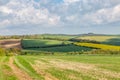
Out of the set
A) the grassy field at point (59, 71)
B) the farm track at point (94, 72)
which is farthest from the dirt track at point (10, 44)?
the farm track at point (94, 72)

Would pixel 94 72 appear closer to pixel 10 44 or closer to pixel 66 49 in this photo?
pixel 66 49

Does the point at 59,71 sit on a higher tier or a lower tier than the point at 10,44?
higher

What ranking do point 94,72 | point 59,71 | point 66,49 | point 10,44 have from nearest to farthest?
point 94,72
point 59,71
point 66,49
point 10,44

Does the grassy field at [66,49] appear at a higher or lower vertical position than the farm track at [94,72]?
lower

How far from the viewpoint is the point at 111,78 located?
27.6 m

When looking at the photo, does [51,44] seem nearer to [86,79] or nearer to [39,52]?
[39,52]

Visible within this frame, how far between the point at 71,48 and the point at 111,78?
89657 mm

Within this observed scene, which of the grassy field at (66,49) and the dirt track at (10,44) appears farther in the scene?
the dirt track at (10,44)

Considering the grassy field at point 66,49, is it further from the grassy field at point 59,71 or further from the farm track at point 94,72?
the farm track at point 94,72

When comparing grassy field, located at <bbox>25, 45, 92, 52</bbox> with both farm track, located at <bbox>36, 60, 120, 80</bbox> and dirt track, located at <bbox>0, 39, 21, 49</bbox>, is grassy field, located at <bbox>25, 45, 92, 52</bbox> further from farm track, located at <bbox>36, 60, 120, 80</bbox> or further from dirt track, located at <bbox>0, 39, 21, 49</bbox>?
farm track, located at <bbox>36, 60, 120, 80</bbox>

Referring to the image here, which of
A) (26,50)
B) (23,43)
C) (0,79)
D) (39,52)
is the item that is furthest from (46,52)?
(0,79)

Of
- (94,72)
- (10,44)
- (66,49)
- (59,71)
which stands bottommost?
(66,49)

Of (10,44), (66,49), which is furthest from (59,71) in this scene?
(10,44)

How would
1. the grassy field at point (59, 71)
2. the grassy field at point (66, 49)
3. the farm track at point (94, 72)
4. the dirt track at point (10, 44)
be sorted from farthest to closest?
the dirt track at point (10, 44), the grassy field at point (66, 49), the farm track at point (94, 72), the grassy field at point (59, 71)
